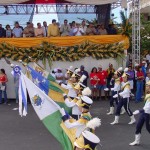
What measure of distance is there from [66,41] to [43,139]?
7633 millimetres

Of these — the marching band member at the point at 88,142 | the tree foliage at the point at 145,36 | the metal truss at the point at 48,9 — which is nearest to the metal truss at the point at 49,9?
the metal truss at the point at 48,9

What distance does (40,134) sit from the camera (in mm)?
11203

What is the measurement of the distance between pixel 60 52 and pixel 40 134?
6.97 metres

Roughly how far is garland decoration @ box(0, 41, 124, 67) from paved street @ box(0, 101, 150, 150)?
3.83 metres

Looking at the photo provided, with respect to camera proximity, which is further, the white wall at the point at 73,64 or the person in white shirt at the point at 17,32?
the person in white shirt at the point at 17,32

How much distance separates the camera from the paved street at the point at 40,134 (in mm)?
9883

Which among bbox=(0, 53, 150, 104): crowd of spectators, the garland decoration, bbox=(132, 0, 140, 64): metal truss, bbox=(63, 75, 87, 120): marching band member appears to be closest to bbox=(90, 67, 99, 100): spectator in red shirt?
bbox=(0, 53, 150, 104): crowd of spectators

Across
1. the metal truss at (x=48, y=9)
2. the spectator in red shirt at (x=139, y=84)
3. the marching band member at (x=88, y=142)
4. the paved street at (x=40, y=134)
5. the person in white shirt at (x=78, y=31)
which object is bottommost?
the paved street at (x=40, y=134)

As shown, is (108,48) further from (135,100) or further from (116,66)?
(135,100)

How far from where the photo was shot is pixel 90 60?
1789cm

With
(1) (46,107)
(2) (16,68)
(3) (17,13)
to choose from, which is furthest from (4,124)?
(3) (17,13)

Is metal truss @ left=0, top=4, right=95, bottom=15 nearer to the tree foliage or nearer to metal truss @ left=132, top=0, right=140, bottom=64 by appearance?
the tree foliage

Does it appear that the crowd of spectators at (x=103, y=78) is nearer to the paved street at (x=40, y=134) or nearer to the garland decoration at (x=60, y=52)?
the garland decoration at (x=60, y=52)

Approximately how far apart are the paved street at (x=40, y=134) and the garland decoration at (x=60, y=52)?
3835 mm
